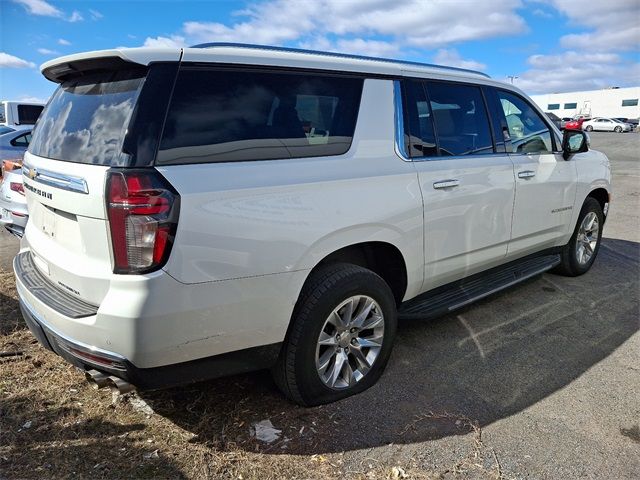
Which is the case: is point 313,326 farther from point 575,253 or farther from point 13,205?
point 13,205

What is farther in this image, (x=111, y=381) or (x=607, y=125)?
(x=607, y=125)

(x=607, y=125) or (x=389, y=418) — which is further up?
(x=607, y=125)

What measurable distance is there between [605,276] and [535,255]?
135cm

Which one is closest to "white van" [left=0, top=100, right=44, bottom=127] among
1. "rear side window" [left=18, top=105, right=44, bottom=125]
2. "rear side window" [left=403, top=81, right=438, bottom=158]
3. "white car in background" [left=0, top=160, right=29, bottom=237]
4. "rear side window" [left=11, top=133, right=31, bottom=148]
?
"rear side window" [left=18, top=105, right=44, bottom=125]

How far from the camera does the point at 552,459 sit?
8.06ft

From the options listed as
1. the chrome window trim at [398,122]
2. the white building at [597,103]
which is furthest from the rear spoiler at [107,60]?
the white building at [597,103]

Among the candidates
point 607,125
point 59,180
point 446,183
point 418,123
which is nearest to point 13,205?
point 59,180

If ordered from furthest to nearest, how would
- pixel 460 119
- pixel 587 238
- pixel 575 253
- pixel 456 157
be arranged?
pixel 587 238, pixel 575 253, pixel 460 119, pixel 456 157

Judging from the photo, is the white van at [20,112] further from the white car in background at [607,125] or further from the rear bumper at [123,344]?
the white car in background at [607,125]

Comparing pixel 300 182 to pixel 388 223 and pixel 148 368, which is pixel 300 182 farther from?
pixel 148 368

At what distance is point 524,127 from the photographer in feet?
14.0

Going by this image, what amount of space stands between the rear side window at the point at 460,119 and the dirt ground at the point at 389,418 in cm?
145

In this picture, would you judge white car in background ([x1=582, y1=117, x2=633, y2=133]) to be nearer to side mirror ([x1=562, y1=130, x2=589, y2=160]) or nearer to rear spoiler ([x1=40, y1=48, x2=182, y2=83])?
side mirror ([x1=562, y1=130, x2=589, y2=160])

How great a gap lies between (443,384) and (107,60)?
2640mm
